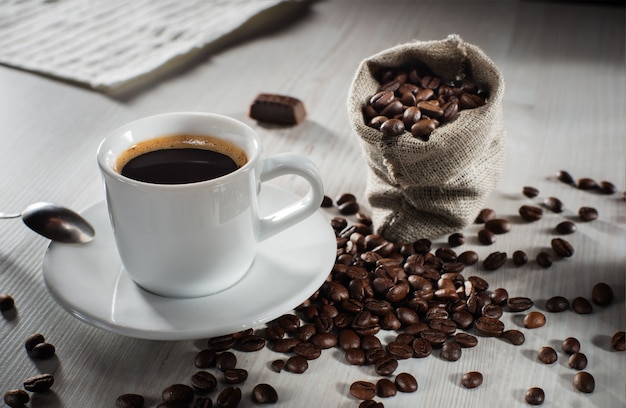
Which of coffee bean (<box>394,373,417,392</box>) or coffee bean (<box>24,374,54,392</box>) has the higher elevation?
coffee bean (<box>24,374,54,392</box>)

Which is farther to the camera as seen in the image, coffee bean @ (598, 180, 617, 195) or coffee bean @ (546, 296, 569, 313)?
coffee bean @ (598, 180, 617, 195)

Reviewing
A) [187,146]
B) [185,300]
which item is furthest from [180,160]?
[185,300]

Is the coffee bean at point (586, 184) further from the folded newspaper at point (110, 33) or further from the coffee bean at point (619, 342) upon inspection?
the folded newspaper at point (110, 33)

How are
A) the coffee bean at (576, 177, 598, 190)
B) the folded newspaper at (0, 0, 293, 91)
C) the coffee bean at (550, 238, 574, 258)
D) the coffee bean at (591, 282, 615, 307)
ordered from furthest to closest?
1. the folded newspaper at (0, 0, 293, 91)
2. the coffee bean at (576, 177, 598, 190)
3. the coffee bean at (550, 238, 574, 258)
4. the coffee bean at (591, 282, 615, 307)

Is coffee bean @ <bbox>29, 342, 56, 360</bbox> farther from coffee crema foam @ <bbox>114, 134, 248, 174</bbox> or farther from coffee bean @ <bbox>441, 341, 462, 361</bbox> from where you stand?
coffee bean @ <bbox>441, 341, 462, 361</bbox>

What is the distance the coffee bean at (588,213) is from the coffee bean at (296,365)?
0.65 metres

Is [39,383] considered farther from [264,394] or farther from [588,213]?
[588,213]

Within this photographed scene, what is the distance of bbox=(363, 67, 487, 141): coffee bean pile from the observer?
115cm

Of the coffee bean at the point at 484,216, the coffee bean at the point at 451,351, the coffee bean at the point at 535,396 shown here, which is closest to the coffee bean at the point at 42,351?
the coffee bean at the point at 451,351

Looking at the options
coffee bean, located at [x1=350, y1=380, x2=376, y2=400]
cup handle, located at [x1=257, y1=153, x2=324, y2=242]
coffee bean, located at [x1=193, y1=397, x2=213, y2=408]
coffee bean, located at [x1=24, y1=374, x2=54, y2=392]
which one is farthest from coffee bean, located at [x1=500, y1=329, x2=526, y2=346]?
coffee bean, located at [x1=24, y1=374, x2=54, y2=392]

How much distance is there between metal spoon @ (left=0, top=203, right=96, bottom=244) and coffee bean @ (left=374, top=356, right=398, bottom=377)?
1.57 feet

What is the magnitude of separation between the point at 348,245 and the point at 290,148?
0.45 meters

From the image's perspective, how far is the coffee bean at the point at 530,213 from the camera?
1338 mm

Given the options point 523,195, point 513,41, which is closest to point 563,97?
point 513,41
